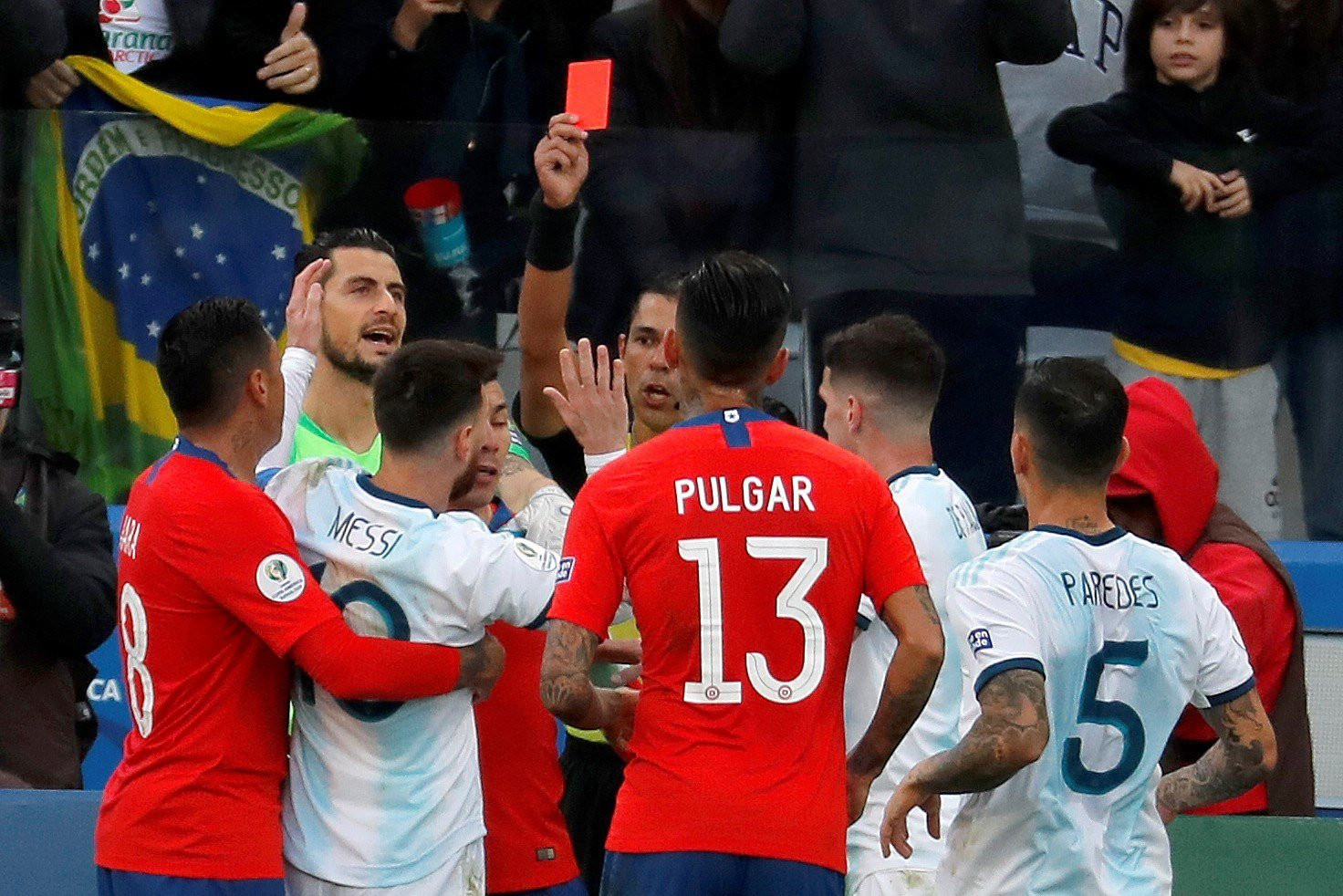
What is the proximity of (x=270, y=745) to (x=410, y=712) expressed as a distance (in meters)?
0.33

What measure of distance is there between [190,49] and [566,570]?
410cm

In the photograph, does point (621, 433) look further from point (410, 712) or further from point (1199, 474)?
point (1199, 474)

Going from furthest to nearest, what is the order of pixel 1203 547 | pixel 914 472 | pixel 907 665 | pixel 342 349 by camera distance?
1. pixel 342 349
2. pixel 1203 547
3. pixel 914 472
4. pixel 907 665

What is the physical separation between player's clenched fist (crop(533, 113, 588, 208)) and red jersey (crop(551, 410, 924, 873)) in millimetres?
1992

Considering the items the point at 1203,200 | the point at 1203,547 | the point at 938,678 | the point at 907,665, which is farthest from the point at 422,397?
the point at 1203,200

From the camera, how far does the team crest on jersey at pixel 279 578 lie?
4.36 m

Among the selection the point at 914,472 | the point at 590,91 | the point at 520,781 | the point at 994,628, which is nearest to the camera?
the point at 994,628

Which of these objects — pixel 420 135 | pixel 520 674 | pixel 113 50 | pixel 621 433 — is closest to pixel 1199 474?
pixel 621 433

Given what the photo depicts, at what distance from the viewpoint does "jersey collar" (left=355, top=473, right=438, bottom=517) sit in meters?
4.49

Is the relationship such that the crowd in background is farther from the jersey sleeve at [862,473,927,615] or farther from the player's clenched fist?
the jersey sleeve at [862,473,927,615]

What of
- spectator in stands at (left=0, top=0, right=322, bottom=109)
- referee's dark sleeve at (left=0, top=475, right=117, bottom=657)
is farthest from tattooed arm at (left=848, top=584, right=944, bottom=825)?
spectator in stands at (left=0, top=0, right=322, bottom=109)

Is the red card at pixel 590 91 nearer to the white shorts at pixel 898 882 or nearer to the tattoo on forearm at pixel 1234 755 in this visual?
the white shorts at pixel 898 882

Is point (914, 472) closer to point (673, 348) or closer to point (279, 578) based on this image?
point (673, 348)

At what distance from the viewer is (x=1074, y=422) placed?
13.8 ft
